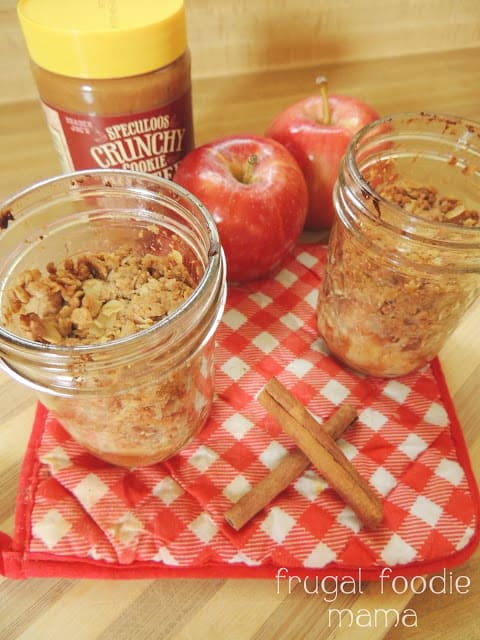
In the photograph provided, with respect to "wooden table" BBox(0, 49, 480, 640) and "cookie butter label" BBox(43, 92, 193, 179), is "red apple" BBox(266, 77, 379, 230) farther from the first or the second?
"wooden table" BBox(0, 49, 480, 640)

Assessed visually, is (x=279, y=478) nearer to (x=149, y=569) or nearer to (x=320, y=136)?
(x=149, y=569)

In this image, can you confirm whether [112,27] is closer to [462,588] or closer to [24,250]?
[24,250]

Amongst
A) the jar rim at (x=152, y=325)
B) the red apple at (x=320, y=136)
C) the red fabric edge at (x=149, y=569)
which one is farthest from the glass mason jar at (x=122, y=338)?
the red apple at (x=320, y=136)

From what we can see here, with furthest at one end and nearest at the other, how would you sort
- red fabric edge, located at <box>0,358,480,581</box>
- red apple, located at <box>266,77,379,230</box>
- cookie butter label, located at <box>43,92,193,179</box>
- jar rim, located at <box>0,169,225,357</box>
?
red apple, located at <box>266,77,379,230</box>, cookie butter label, located at <box>43,92,193,179</box>, red fabric edge, located at <box>0,358,480,581</box>, jar rim, located at <box>0,169,225,357</box>

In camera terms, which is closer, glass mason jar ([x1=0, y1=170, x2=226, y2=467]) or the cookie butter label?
glass mason jar ([x1=0, y1=170, x2=226, y2=467])

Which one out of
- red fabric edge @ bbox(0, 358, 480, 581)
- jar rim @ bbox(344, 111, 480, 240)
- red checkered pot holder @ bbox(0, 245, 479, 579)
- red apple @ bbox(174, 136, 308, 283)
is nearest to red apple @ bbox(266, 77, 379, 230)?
red apple @ bbox(174, 136, 308, 283)

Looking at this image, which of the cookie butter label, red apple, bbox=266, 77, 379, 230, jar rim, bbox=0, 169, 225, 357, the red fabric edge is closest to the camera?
jar rim, bbox=0, 169, 225, 357

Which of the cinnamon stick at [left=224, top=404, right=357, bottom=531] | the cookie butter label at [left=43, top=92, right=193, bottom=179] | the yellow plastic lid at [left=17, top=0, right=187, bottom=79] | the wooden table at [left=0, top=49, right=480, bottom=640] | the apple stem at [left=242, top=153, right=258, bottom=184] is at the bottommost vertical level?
the wooden table at [left=0, top=49, right=480, bottom=640]

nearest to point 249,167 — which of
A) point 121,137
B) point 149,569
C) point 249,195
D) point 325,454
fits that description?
point 249,195
